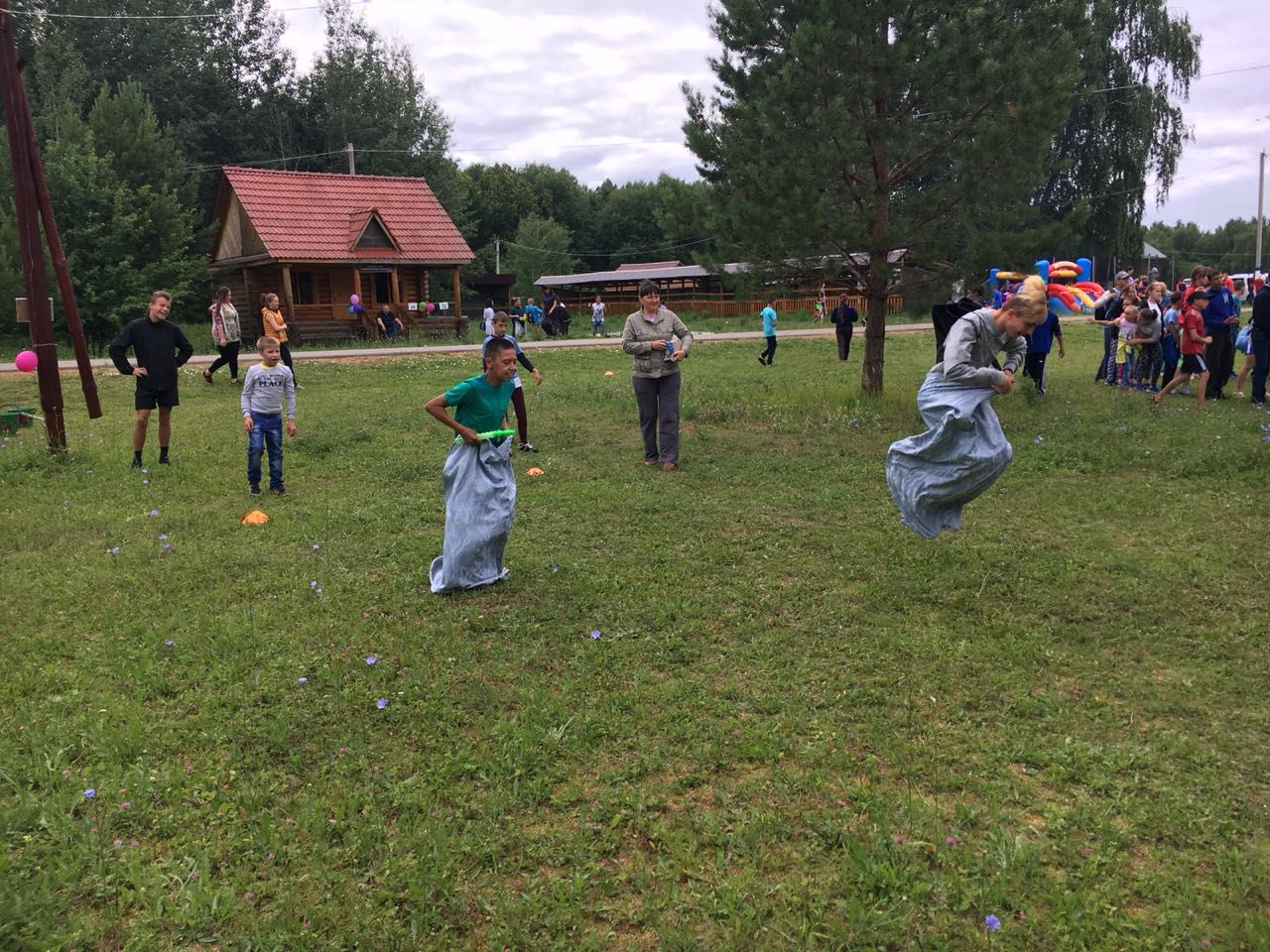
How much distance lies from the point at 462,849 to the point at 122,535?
553cm

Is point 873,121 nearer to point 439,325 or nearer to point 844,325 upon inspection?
point 844,325

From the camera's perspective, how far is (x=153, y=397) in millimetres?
9711

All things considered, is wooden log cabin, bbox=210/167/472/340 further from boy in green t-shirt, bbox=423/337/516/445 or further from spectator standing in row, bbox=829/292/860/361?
boy in green t-shirt, bbox=423/337/516/445

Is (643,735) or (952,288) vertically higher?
(952,288)

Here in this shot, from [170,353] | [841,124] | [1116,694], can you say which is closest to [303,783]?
[1116,694]

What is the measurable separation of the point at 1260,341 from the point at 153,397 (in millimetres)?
14213

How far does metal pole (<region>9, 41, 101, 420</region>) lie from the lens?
10102 mm

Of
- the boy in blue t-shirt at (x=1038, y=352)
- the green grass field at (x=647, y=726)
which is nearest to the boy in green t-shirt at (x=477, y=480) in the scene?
the green grass field at (x=647, y=726)

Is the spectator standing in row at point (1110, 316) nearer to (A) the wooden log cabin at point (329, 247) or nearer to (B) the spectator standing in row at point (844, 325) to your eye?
(B) the spectator standing in row at point (844, 325)

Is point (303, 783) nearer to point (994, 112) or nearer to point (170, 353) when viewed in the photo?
point (170, 353)

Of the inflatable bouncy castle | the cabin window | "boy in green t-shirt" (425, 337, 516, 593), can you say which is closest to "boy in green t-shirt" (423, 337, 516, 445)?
"boy in green t-shirt" (425, 337, 516, 593)

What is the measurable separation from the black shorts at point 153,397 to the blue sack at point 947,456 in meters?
7.67

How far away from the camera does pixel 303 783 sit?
149 inches

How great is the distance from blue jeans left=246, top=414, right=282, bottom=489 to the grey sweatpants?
3.58 metres
